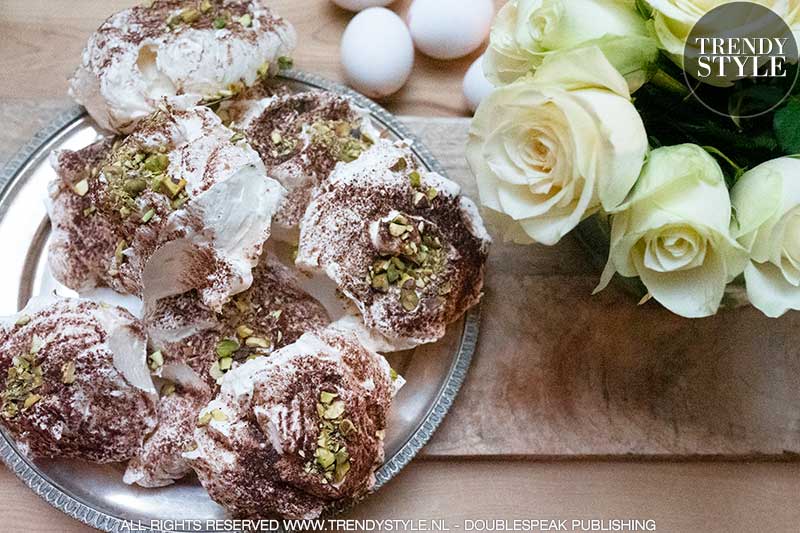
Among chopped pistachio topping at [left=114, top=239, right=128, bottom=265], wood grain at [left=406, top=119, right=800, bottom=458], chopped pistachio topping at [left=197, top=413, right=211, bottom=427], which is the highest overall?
chopped pistachio topping at [left=114, top=239, right=128, bottom=265]

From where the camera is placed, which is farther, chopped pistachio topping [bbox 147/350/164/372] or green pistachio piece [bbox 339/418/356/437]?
chopped pistachio topping [bbox 147/350/164/372]

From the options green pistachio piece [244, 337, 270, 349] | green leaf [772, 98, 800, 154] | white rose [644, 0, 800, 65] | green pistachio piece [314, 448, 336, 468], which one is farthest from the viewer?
green pistachio piece [244, 337, 270, 349]

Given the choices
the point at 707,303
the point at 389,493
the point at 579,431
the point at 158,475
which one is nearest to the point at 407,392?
the point at 389,493

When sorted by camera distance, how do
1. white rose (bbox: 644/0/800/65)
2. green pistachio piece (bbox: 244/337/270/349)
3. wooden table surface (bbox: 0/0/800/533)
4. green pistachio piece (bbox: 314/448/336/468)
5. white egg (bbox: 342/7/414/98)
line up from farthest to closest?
white egg (bbox: 342/7/414/98)
wooden table surface (bbox: 0/0/800/533)
green pistachio piece (bbox: 244/337/270/349)
green pistachio piece (bbox: 314/448/336/468)
white rose (bbox: 644/0/800/65)

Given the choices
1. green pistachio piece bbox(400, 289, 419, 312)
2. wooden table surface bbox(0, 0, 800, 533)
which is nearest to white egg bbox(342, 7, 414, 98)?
green pistachio piece bbox(400, 289, 419, 312)

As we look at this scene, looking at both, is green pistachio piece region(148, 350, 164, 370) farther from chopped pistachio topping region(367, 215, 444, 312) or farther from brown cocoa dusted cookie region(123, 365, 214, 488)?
chopped pistachio topping region(367, 215, 444, 312)
